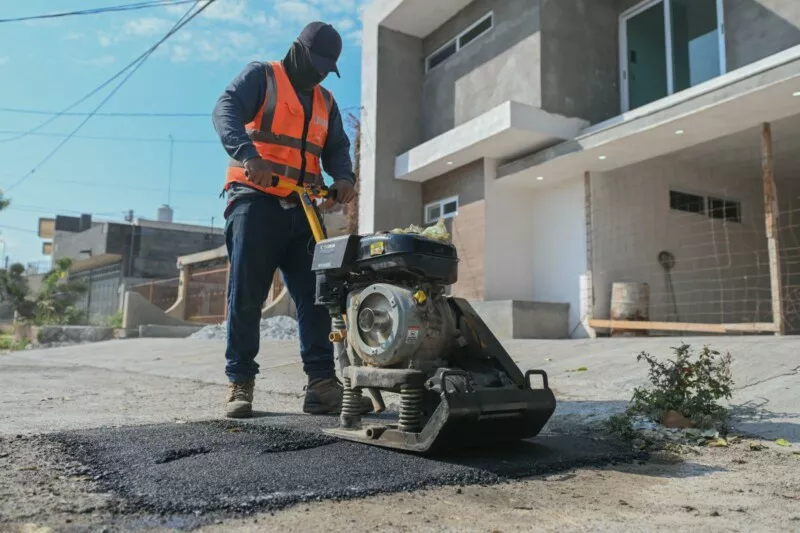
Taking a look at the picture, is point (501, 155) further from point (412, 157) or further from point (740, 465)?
point (740, 465)

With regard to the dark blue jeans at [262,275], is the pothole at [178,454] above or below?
below

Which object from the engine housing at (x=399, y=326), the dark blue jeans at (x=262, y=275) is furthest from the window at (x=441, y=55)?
the engine housing at (x=399, y=326)

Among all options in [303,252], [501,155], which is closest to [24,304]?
[501,155]

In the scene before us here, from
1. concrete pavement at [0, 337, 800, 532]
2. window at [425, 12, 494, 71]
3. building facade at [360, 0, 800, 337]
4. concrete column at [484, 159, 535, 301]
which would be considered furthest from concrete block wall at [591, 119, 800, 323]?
concrete pavement at [0, 337, 800, 532]

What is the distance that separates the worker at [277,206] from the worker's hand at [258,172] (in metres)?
0.19

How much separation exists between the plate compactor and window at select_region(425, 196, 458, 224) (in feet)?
27.5

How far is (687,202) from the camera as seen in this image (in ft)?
35.4

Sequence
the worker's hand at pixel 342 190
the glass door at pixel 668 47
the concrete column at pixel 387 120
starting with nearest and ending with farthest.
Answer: the worker's hand at pixel 342 190
the glass door at pixel 668 47
the concrete column at pixel 387 120

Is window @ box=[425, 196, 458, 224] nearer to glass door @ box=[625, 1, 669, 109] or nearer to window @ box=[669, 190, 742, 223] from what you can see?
glass door @ box=[625, 1, 669, 109]

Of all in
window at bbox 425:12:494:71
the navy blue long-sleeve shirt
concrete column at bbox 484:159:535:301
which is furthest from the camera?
window at bbox 425:12:494:71

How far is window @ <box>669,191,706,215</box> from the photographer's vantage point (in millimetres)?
10594

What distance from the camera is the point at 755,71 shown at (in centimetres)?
670

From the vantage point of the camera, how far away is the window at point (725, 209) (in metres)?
11.1

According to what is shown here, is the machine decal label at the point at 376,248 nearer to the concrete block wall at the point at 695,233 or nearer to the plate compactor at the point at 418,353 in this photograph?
the plate compactor at the point at 418,353
